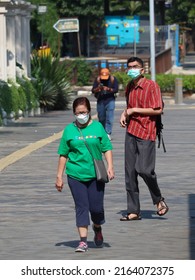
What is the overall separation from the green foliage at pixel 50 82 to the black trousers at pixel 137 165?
75.5 ft

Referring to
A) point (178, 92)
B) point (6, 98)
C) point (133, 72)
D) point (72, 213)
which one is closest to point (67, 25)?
point (178, 92)

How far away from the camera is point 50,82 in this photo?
37.0 meters

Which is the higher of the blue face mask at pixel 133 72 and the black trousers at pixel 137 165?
the blue face mask at pixel 133 72

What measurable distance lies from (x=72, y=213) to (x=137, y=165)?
44.4 inches

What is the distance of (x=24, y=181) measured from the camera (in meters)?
17.0

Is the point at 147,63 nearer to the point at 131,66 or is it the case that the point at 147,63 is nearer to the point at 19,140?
the point at 19,140

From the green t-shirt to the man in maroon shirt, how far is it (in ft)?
6.76

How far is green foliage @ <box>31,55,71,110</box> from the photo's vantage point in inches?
1443

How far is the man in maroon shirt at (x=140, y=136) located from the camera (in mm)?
13000

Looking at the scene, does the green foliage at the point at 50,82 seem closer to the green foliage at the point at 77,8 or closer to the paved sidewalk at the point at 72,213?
the paved sidewalk at the point at 72,213

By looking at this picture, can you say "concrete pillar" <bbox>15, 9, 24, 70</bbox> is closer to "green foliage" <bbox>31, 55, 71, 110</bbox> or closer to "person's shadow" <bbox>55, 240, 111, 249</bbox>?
Answer: "green foliage" <bbox>31, 55, 71, 110</bbox>

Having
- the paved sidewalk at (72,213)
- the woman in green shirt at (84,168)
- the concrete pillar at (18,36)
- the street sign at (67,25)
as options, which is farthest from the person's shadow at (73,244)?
the street sign at (67,25)

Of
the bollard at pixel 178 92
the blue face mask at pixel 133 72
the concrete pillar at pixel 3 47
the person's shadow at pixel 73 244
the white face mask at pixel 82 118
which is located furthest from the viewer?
the bollard at pixel 178 92
